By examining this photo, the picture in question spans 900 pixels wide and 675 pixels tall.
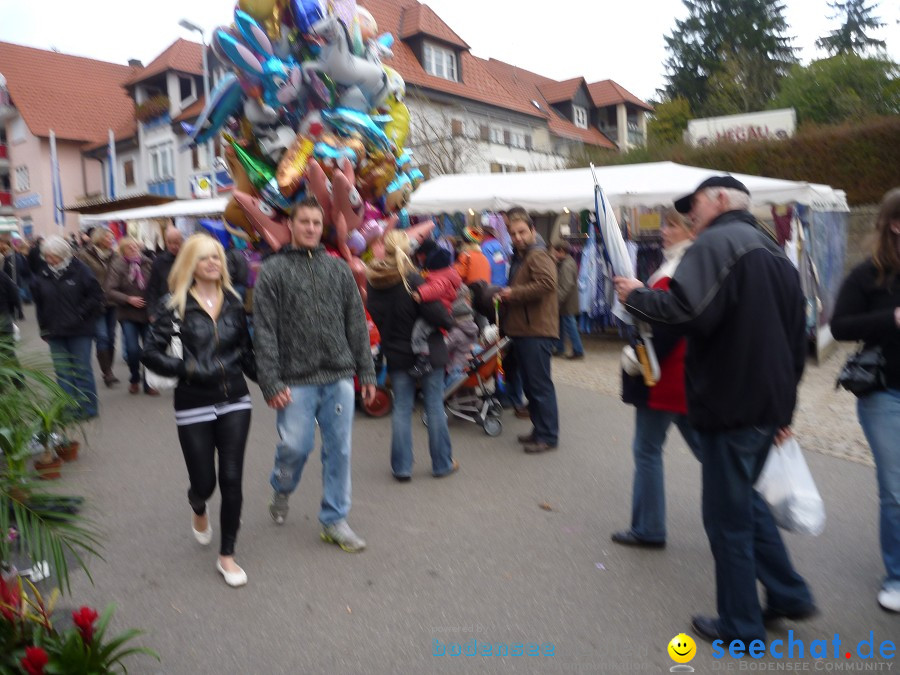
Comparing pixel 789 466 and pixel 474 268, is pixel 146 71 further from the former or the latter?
pixel 789 466

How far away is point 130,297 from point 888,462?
760 centimetres

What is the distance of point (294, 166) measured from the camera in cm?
645

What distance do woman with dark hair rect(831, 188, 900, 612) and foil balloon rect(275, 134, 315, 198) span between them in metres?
4.62

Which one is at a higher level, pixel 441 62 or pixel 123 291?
pixel 441 62

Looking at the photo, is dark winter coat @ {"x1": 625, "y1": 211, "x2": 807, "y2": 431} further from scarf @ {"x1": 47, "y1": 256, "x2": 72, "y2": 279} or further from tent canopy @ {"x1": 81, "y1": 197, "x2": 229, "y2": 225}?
tent canopy @ {"x1": 81, "y1": 197, "x2": 229, "y2": 225}

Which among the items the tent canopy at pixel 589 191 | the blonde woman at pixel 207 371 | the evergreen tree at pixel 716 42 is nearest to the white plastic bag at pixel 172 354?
the blonde woman at pixel 207 371

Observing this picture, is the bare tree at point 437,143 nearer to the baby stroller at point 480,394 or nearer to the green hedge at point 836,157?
the green hedge at point 836,157

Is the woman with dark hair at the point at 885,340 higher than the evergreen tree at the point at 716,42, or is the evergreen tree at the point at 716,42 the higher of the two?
the evergreen tree at the point at 716,42

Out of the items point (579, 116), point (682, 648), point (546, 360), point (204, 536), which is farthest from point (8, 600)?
point (579, 116)

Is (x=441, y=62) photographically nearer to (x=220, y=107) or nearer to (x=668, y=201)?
(x=668, y=201)

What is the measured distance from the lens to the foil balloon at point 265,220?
657cm

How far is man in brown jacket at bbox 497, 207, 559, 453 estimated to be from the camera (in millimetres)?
5676

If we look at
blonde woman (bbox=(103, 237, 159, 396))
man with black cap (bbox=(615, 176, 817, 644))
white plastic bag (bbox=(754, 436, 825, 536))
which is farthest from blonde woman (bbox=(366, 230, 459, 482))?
blonde woman (bbox=(103, 237, 159, 396))

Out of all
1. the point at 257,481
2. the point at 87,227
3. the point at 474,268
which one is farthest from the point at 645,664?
the point at 87,227
